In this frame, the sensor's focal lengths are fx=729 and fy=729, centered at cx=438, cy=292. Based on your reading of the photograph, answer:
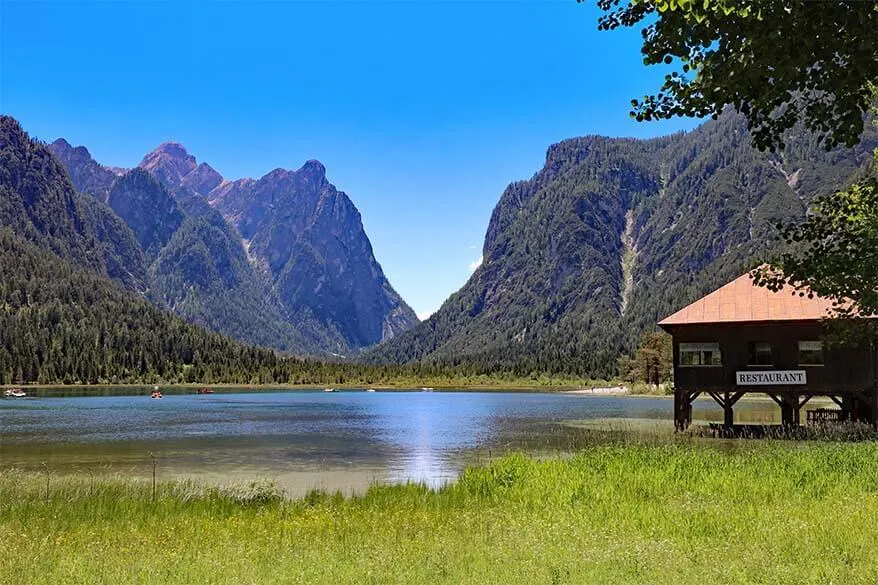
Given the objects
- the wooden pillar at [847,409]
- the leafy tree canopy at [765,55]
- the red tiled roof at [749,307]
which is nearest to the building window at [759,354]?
the red tiled roof at [749,307]

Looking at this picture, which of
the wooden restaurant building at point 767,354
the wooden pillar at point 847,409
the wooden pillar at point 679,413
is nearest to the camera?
the wooden restaurant building at point 767,354

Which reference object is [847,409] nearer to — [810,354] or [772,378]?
[810,354]

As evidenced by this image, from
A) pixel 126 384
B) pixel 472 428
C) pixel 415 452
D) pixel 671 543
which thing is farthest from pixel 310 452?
pixel 126 384

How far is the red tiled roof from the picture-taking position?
40.0m

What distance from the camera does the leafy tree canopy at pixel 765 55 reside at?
770 centimetres

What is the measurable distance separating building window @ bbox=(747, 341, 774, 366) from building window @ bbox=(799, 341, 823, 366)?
5.17 feet

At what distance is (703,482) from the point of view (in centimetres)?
1925

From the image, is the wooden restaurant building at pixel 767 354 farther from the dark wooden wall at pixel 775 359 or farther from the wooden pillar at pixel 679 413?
the wooden pillar at pixel 679 413

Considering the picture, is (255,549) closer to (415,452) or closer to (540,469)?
(540,469)

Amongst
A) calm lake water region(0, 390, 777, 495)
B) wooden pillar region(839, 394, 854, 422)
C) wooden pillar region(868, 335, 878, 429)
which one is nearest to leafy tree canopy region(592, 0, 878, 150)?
calm lake water region(0, 390, 777, 495)

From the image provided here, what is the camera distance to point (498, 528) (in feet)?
45.8

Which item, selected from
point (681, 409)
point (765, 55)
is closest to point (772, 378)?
point (681, 409)

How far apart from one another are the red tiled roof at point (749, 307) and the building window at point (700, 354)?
185cm

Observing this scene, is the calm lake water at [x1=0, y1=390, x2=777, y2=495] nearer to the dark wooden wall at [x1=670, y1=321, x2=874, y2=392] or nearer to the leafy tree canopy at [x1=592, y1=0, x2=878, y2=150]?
→ the dark wooden wall at [x1=670, y1=321, x2=874, y2=392]
